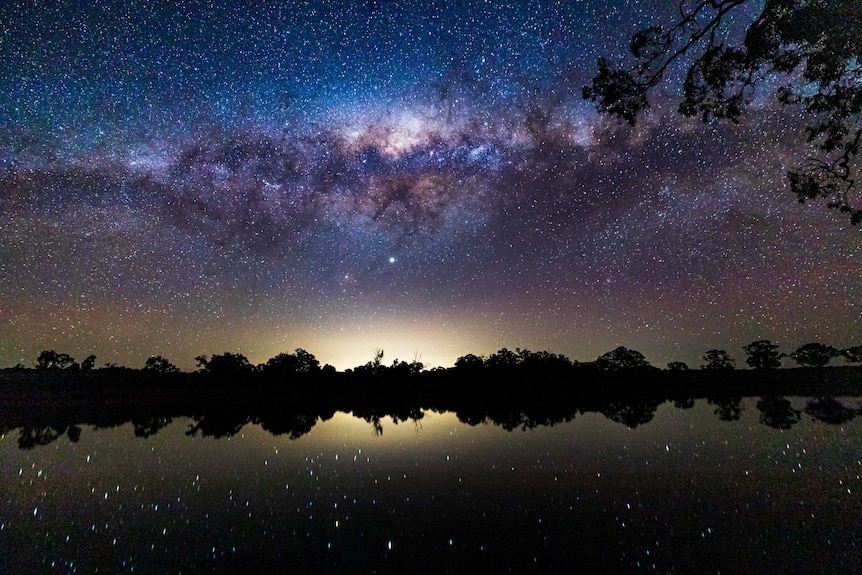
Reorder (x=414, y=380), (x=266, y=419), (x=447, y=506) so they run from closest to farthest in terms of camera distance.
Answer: (x=447, y=506), (x=266, y=419), (x=414, y=380)

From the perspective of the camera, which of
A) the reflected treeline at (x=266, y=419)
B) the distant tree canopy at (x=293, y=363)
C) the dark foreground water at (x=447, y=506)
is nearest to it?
the dark foreground water at (x=447, y=506)

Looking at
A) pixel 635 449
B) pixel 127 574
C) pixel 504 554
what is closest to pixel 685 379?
pixel 635 449

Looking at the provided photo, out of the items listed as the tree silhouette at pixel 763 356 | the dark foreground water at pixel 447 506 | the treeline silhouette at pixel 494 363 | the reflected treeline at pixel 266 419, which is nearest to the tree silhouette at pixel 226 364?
the treeline silhouette at pixel 494 363

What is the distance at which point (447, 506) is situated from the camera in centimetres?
1051

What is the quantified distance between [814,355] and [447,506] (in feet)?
385

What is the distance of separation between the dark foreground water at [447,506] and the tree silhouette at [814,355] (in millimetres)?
96200

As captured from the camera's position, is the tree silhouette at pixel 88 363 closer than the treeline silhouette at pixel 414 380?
No

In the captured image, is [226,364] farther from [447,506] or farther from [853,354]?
[853,354]

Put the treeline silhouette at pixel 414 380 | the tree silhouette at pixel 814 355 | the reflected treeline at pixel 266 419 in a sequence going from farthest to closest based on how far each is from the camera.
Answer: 1. the tree silhouette at pixel 814 355
2. the treeline silhouette at pixel 414 380
3. the reflected treeline at pixel 266 419

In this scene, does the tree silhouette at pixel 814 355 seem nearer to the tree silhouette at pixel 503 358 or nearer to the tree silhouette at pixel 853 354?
the tree silhouette at pixel 853 354

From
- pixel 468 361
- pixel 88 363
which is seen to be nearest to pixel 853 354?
pixel 468 361

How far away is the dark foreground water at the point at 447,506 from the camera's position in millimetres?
7512

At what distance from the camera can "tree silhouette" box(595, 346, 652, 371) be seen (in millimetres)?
80438

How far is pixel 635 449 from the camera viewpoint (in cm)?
1692
